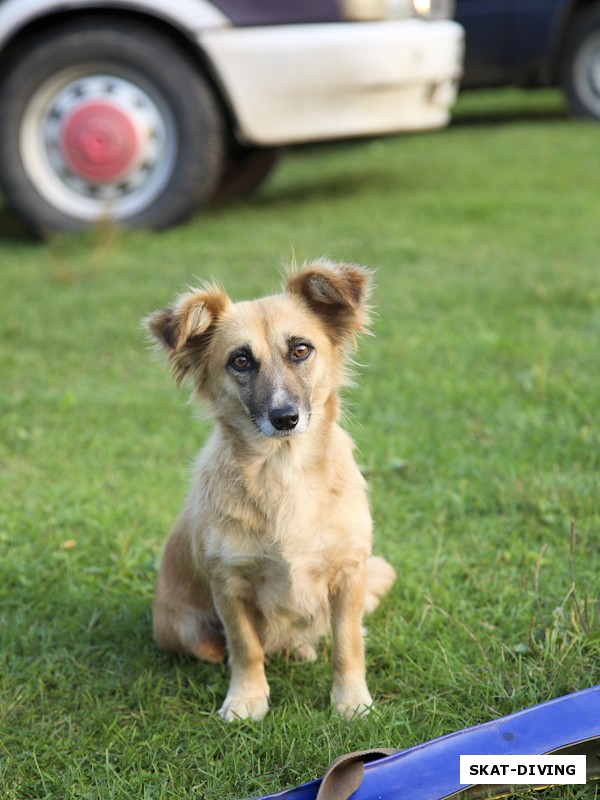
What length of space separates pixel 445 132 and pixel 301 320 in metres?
8.97

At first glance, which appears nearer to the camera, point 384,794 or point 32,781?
point 384,794

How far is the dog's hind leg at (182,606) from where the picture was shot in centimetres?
297

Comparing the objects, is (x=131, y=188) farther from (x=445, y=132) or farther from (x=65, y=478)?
(x=445, y=132)

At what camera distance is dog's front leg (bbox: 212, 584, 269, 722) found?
9.04ft

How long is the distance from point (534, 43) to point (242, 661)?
8.96m

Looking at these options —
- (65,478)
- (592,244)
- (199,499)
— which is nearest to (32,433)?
(65,478)

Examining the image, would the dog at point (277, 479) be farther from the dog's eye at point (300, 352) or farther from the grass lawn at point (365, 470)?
the grass lawn at point (365, 470)

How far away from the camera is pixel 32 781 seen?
256cm

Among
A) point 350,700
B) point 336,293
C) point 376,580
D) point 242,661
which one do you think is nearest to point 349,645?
point 350,700

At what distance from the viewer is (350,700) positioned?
272 centimetres

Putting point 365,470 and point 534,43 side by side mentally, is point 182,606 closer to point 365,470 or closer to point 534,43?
point 365,470

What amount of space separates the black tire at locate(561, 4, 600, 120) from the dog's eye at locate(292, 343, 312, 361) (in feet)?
28.9

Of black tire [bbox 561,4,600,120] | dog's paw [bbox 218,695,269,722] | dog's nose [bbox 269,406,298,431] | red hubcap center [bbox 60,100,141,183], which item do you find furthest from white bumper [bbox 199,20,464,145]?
dog's paw [bbox 218,695,269,722]

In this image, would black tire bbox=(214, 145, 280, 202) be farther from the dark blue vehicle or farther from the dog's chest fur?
the dog's chest fur
